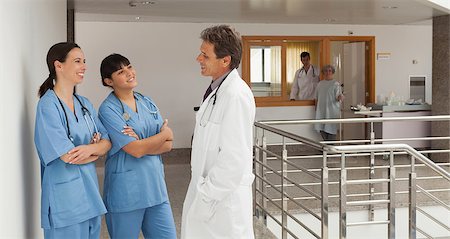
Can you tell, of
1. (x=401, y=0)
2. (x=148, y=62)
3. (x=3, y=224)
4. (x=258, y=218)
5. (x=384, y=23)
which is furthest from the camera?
(x=384, y=23)

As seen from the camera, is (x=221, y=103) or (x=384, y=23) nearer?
(x=221, y=103)

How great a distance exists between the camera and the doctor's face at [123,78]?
3023 mm

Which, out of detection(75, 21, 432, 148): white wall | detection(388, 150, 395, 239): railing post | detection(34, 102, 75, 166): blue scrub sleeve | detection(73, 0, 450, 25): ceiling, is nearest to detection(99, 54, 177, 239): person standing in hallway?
detection(34, 102, 75, 166): blue scrub sleeve

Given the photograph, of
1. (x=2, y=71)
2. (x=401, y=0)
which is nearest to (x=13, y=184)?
(x=2, y=71)

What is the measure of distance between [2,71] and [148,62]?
24.0 feet

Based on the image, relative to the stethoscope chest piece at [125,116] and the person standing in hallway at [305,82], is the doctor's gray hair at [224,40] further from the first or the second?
the person standing in hallway at [305,82]

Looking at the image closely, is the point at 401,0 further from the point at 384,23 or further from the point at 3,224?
the point at 3,224

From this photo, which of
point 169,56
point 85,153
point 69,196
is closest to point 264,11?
point 169,56

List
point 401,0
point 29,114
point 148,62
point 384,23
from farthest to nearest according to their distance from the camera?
1. point 384,23
2. point 148,62
3. point 401,0
4. point 29,114

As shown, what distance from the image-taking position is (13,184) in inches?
98.5

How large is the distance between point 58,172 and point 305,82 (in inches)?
319

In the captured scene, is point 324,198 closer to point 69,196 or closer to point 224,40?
point 224,40

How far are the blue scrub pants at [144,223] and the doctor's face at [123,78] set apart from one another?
0.66m

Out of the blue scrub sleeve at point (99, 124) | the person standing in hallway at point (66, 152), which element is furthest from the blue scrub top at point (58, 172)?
the blue scrub sleeve at point (99, 124)
